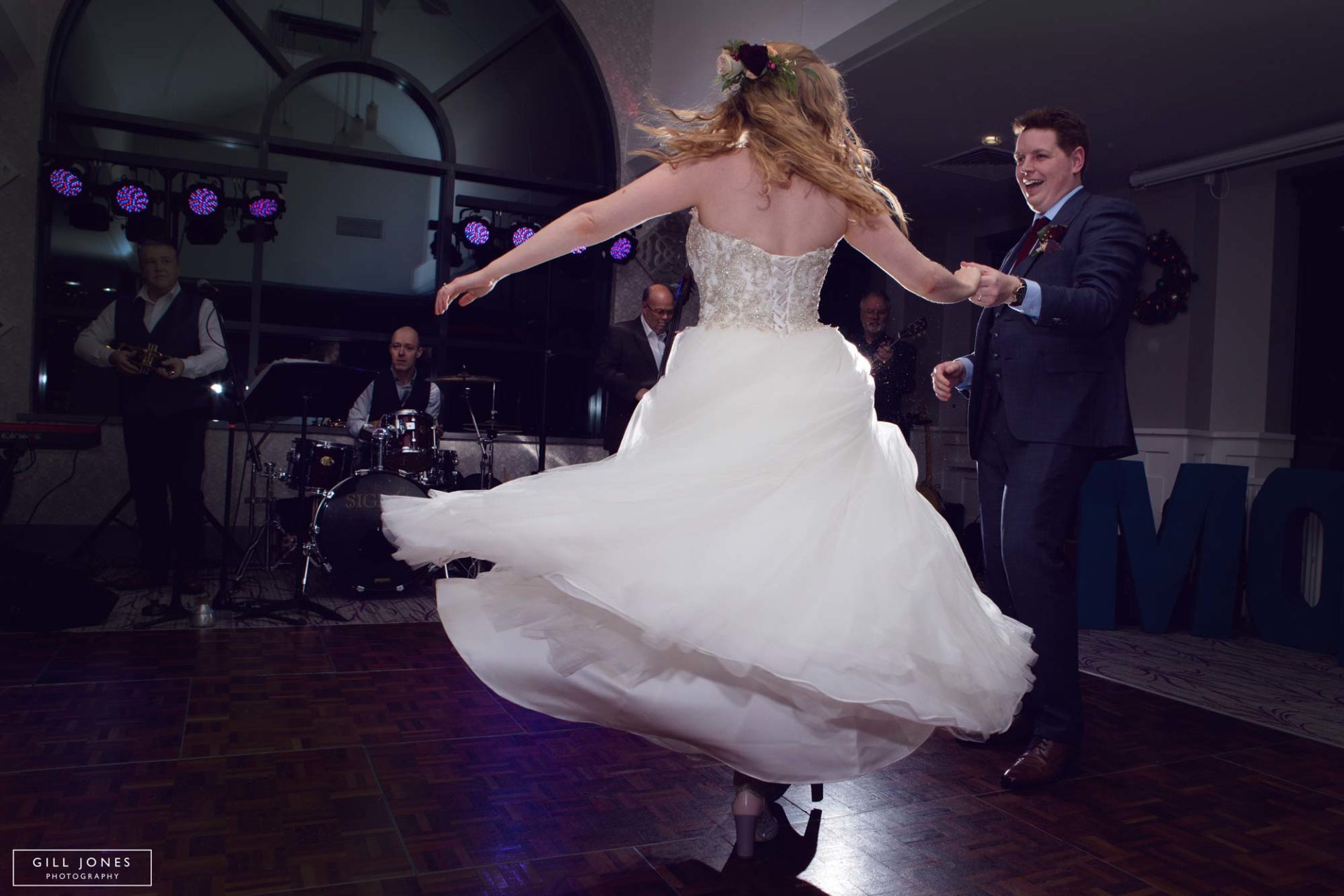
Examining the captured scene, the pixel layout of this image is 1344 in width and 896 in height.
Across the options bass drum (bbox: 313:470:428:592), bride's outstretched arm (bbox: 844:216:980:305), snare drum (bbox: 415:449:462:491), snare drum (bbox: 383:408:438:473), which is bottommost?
bass drum (bbox: 313:470:428:592)

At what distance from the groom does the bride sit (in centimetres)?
67

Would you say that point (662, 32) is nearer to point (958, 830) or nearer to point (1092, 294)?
point (1092, 294)

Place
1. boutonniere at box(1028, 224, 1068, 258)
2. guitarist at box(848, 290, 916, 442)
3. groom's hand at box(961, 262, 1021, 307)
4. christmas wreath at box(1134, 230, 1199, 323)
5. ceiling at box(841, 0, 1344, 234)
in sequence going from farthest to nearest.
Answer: christmas wreath at box(1134, 230, 1199, 323) → guitarist at box(848, 290, 916, 442) → ceiling at box(841, 0, 1344, 234) → boutonniere at box(1028, 224, 1068, 258) → groom's hand at box(961, 262, 1021, 307)

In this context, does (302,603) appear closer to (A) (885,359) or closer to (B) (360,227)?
(A) (885,359)

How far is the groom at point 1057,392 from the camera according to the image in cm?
257

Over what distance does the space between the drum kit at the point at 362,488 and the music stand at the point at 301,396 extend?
11cm

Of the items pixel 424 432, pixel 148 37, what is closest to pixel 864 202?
pixel 424 432

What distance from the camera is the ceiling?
14.8 ft

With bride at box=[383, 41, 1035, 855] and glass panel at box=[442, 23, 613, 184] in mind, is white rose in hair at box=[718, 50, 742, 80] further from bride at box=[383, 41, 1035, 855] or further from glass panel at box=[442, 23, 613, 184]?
glass panel at box=[442, 23, 613, 184]

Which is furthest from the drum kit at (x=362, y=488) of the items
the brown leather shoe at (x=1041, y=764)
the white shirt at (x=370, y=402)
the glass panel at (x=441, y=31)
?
the glass panel at (x=441, y=31)

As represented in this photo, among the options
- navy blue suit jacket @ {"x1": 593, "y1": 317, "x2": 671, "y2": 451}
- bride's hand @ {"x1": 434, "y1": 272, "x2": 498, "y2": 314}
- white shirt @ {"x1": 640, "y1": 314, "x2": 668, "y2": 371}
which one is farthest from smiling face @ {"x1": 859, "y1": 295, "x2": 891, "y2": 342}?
bride's hand @ {"x1": 434, "y1": 272, "x2": 498, "y2": 314}

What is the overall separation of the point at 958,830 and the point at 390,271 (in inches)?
264

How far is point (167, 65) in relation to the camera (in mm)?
6844

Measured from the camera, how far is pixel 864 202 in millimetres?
1930
